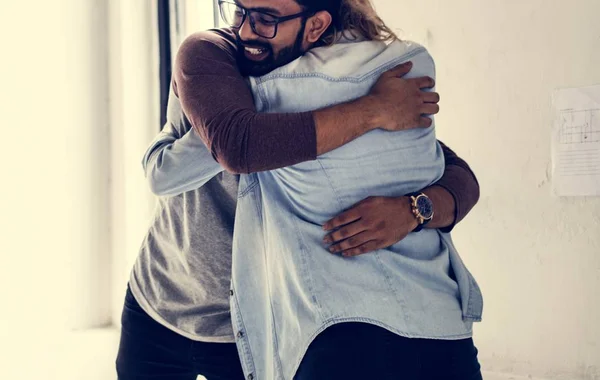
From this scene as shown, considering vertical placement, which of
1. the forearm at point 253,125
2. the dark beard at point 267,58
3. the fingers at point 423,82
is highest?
the dark beard at point 267,58

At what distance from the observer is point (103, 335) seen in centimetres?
230

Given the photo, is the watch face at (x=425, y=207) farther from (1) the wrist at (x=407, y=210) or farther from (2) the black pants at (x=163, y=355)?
(2) the black pants at (x=163, y=355)

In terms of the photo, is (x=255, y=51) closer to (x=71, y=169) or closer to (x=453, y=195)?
(x=453, y=195)

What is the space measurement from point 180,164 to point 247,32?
0.26 meters

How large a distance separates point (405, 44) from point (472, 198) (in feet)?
1.02

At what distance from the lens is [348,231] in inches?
36.8

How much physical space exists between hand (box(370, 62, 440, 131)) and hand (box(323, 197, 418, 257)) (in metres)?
0.13

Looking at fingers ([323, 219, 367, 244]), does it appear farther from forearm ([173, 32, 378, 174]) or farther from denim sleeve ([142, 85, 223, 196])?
denim sleeve ([142, 85, 223, 196])

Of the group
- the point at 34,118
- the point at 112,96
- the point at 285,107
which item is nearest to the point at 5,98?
the point at 34,118

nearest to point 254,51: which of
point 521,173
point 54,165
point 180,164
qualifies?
point 180,164

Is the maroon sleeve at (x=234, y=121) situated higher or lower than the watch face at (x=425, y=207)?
higher

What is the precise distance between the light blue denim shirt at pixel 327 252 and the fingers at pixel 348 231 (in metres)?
0.03

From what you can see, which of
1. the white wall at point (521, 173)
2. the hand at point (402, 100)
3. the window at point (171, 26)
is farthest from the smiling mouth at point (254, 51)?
the window at point (171, 26)

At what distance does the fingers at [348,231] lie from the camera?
36.7 inches
